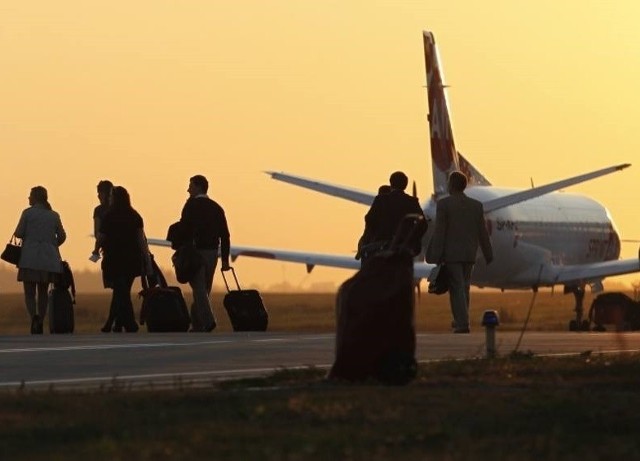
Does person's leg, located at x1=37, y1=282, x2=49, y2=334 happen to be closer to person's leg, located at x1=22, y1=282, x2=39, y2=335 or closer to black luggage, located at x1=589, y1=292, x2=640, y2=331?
person's leg, located at x1=22, y1=282, x2=39, y2=335

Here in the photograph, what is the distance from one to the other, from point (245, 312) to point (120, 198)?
225 cm

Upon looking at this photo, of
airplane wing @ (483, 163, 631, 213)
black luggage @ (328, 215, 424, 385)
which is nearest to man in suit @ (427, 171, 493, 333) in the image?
black luggage @ (328, 215, 424, 385)

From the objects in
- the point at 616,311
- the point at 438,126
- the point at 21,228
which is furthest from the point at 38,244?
the point at 438,126

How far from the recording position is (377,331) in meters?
14.7

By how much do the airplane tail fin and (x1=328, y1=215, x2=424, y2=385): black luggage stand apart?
3624cm

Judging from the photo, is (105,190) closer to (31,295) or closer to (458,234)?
(31,295)

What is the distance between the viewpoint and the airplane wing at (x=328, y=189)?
4419cm

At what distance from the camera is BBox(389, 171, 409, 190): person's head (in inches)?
987

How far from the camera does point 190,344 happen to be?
856 inches

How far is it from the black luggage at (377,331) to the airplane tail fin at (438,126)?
36238mm

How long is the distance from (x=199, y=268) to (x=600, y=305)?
12.4 meters

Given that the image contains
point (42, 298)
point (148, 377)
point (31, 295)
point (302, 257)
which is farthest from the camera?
point (302, 257)

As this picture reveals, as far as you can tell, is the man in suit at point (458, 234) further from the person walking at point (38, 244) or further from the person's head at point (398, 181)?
the person walking at point (38, 244)

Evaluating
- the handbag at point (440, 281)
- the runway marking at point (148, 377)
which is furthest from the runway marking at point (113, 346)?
the runway marking at point (148, 377)
